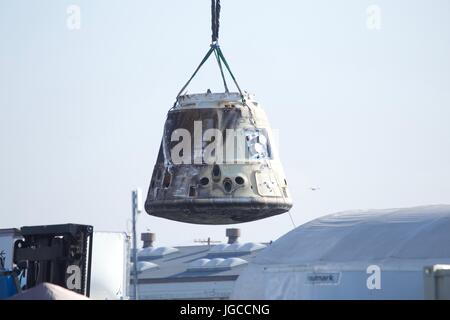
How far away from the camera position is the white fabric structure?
26953 mm

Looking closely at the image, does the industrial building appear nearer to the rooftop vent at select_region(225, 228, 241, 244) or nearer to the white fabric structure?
the rooftop vent at select_region(225, 228, 241, 244)

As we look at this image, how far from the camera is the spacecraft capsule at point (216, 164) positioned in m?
29.3

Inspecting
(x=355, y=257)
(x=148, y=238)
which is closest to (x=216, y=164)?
(x=355, y=257)

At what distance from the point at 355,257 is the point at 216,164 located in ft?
13.1

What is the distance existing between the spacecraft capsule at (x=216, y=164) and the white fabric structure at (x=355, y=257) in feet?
4.89

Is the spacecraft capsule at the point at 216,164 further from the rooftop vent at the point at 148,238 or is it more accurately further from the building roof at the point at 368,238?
the rooftop vent at the point at 148,238

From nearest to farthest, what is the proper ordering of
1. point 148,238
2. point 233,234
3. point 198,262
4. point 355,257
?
point 355,257, point 198,262, point 233,234, point 148,238

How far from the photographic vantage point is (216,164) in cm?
2934

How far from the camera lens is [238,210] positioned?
29.5 m

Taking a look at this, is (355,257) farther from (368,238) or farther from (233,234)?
(233,234)

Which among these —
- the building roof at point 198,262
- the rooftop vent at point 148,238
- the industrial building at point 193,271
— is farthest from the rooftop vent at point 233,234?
the rooftop vent at point 148,238

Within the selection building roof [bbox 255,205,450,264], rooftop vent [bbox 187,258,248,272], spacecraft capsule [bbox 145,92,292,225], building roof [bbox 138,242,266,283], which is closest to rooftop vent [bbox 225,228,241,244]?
building roof [bbox 138,242,266,283]

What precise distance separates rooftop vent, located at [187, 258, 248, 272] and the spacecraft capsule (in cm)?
4663
